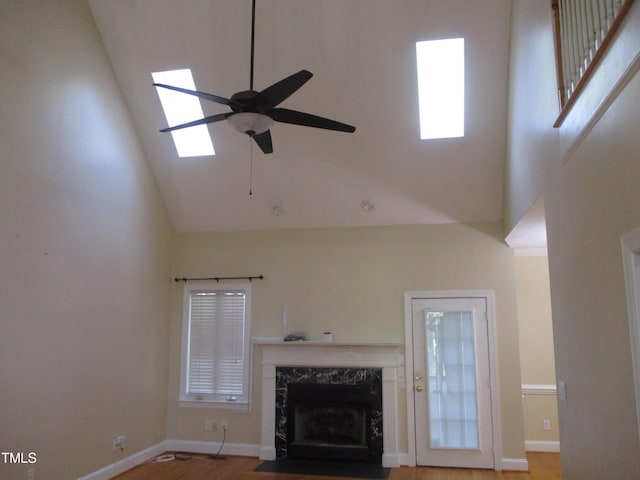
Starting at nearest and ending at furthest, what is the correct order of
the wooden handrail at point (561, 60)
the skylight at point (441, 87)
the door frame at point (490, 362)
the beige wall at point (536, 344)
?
the wooden handrail at point (561, 60) < the skylight at point (441, 87) < the door frame at point (490, 362) < the beige wall at point (536, 344)

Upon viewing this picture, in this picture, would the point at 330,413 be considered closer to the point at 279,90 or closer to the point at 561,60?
the point at 279,90

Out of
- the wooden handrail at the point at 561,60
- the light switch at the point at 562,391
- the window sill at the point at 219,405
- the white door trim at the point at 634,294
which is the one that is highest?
the wooden handrail at the point at 561,60

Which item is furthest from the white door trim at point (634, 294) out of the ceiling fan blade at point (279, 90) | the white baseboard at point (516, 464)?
the white baseboard at point (516, 464)

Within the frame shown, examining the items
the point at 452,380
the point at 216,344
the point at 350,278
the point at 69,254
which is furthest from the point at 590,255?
the point at 216,344

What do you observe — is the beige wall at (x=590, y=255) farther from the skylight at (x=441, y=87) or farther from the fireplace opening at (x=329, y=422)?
the fireplace opening at (x=329, y=422)

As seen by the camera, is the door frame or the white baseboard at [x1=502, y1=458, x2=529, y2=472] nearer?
the white baseboard at [x1=502, y1=458, x2=529, y2=472]

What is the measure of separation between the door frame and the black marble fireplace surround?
337 mm

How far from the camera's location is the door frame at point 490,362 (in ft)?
18.2

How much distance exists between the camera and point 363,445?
5719mm

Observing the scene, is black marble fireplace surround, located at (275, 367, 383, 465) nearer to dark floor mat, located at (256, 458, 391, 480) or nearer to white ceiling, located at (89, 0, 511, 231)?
dark floor mat, located at (256, 458, 391, 480)

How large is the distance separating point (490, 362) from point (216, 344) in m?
3.26

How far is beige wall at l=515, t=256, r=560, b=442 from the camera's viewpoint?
6234 mm

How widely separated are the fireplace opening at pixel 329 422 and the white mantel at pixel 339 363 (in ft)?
0.63

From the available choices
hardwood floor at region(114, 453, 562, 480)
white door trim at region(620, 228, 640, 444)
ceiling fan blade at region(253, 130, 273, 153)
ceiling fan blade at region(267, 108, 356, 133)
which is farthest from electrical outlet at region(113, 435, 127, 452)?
white door trim at region(620, 228, 640, 444)
